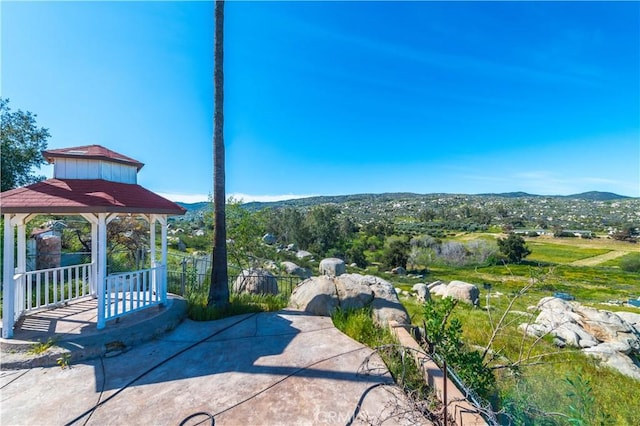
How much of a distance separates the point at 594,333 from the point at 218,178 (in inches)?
526

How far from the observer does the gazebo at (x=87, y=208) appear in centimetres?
477

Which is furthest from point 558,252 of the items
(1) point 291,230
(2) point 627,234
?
(1) point 291,230

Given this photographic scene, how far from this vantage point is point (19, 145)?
51.6 feet

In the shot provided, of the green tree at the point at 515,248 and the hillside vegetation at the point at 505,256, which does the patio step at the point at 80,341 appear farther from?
the green tree at the point at 515,248

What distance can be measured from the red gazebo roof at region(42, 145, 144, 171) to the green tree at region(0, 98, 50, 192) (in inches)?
507

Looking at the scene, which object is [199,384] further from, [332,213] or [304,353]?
[332,213]

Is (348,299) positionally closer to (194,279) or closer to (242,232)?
(194,279)

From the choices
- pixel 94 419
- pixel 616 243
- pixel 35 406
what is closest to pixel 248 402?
pixel 94 419

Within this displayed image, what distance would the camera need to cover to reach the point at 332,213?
4466 cm

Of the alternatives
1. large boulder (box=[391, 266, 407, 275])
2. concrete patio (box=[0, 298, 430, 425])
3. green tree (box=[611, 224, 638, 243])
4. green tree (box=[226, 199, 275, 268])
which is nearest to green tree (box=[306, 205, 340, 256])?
large boulder (box=[391, 266, 407, 275])

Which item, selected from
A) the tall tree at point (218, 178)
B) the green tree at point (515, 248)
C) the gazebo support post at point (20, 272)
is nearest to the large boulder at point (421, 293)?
the tall tree at point (218, 178)

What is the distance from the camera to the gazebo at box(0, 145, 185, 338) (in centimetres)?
477

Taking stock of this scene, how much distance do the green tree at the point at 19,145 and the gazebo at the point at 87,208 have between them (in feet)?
42.1

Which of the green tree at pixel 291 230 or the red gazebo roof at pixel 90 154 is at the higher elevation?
the red gazebo roof at pixel 90 154
